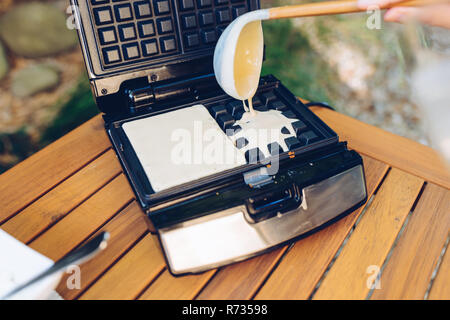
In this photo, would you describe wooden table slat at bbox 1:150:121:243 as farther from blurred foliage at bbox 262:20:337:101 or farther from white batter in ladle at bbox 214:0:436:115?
blurred foliage at bbox 262:20:337:101

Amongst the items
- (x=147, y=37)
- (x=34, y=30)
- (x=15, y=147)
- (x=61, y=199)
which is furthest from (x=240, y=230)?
(x=34, y=30)

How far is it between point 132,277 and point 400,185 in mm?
755

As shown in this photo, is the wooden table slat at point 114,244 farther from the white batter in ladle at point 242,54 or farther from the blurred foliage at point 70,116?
the blurred foliage at point 70,116

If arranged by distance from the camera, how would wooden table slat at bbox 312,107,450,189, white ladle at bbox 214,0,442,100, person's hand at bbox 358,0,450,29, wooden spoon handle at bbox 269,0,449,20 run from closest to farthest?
person's hand at bbox 358,0,450,29 → wooden spoon handle at bbox 269,0,449,20 → white ladle at bbox 214,0,442,100 → wooden table slat at bbox 312,107,450,189

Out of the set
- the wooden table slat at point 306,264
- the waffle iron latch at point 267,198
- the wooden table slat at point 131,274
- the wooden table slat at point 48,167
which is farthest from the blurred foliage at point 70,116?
the wooden table slat at point 306,264

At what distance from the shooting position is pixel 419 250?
2.82ft

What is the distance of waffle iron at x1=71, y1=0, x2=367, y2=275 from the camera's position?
2.56 ft

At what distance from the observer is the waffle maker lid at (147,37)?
3.29 ft

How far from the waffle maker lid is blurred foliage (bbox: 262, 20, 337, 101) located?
46.0 inches

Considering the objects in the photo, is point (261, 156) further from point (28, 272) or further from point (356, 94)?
point (356, 94)

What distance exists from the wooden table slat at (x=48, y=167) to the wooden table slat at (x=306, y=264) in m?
0.68

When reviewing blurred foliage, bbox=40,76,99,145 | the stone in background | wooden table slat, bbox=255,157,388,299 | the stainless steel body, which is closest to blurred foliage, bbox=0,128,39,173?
blurred foliage, bbox=40,76,99,145

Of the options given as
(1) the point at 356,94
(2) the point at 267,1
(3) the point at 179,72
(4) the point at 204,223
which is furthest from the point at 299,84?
(4) the point at 204,223

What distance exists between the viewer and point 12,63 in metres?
2.30
